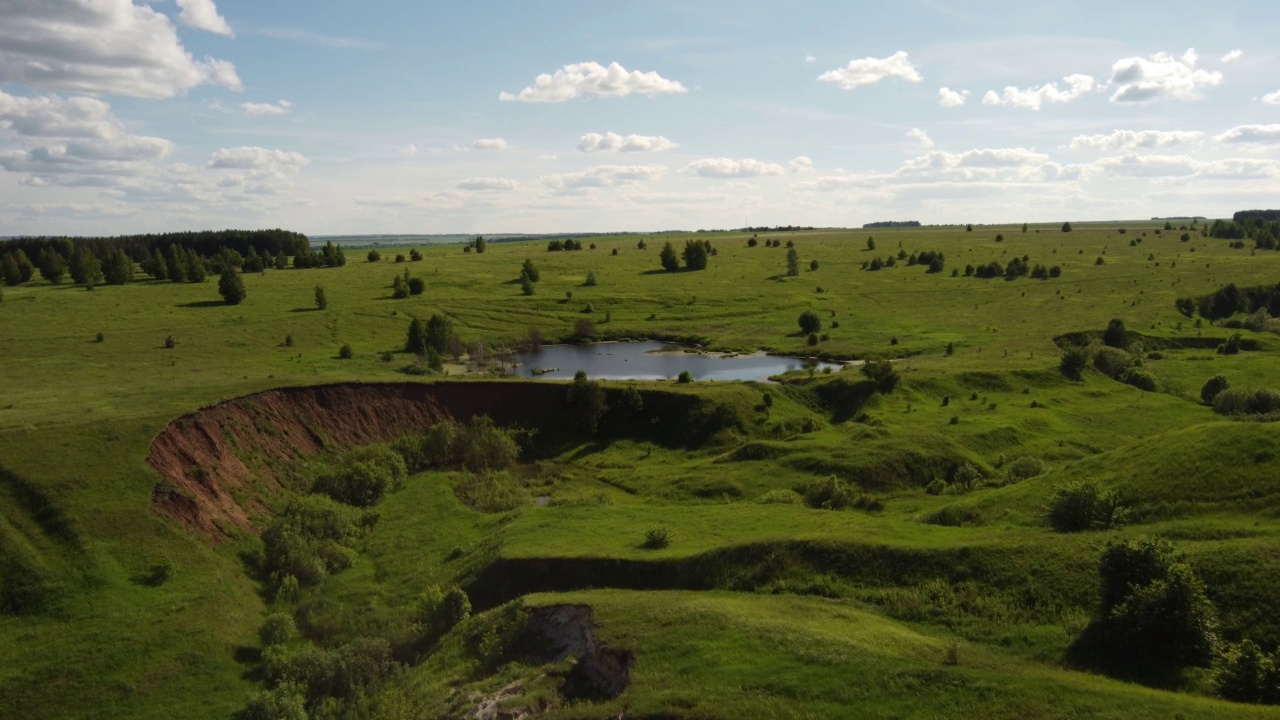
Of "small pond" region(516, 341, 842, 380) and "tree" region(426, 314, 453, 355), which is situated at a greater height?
"tree" region(426, 314, 453, 355)

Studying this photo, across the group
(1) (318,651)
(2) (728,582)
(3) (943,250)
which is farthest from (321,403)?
(3) (943,250)

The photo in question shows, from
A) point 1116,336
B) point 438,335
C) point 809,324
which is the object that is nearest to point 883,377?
point 809,324

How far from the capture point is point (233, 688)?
3192 cm

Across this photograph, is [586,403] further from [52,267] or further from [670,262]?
[52,267]

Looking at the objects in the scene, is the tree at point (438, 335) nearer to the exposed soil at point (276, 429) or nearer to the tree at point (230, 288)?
the exposed soil at point (276, 429)

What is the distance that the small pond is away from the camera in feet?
291

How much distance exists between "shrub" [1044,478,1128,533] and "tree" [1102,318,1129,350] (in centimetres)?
6941

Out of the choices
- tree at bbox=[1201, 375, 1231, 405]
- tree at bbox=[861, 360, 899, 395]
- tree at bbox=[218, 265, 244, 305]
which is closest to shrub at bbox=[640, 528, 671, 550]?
tree at bbox=[861, 360, 899, 395]

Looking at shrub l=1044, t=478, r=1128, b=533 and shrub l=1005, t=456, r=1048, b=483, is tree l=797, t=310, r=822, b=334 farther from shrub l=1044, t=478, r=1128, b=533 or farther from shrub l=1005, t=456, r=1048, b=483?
shrub l=1044, t=478, r=1128, b=533

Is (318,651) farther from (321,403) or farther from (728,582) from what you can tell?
(321,403)

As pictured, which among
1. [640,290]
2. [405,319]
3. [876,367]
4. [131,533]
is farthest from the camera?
[640,290]

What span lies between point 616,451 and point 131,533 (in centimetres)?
3402

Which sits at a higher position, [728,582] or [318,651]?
[728,582]

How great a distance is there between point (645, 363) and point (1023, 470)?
5283 centimetres
